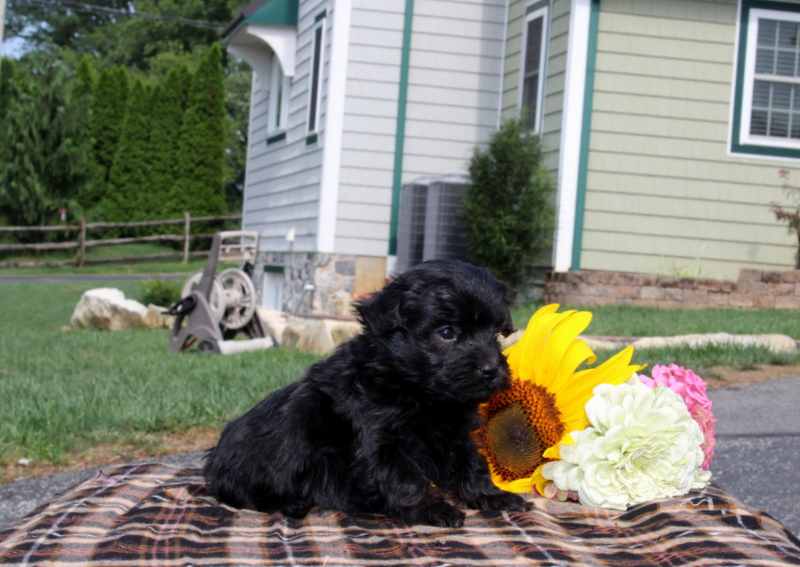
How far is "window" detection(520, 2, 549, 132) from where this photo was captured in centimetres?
1085

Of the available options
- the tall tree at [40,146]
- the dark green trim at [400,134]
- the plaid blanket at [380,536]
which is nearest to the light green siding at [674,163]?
the dark green trim at [400,134]

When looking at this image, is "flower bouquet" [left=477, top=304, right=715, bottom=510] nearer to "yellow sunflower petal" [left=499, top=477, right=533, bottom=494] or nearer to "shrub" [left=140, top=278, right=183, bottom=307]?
"yellow sunflower petal" [left=499, top=477, right=533, bottom=494]

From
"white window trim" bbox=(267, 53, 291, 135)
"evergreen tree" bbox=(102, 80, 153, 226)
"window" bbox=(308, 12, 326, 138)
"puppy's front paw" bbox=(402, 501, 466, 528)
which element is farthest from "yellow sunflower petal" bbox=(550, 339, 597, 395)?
"evergreen tree" bbox=(102, 80, 153, 226)

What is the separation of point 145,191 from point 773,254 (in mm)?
22102

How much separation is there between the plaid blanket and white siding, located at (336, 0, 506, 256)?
376 inches

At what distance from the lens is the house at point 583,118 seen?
10312 mm

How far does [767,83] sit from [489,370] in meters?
9.83

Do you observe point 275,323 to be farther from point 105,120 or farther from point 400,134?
point 105,120

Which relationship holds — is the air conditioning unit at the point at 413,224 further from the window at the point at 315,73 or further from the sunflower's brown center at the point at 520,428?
the sunflower's brown center at the point at 520,428

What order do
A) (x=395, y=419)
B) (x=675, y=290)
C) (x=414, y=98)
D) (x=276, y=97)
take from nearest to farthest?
1. (x=395, y=419)
2. (x=675, y=290)
3. (x=414, y=98)
4. (x=276, y=97)

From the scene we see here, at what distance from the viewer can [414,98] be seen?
12.4 m

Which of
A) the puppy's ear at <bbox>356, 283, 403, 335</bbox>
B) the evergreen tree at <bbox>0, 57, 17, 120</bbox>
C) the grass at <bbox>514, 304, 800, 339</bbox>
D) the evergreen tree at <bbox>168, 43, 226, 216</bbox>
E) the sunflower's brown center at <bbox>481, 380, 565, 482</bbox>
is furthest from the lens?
the evergreen tree at <bbox>168, 43, 226, 216</bbox>

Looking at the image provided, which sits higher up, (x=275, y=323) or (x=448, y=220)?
(x=448, y=220)

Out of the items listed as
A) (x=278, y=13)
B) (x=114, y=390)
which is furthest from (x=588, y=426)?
(x=278, y=13)
